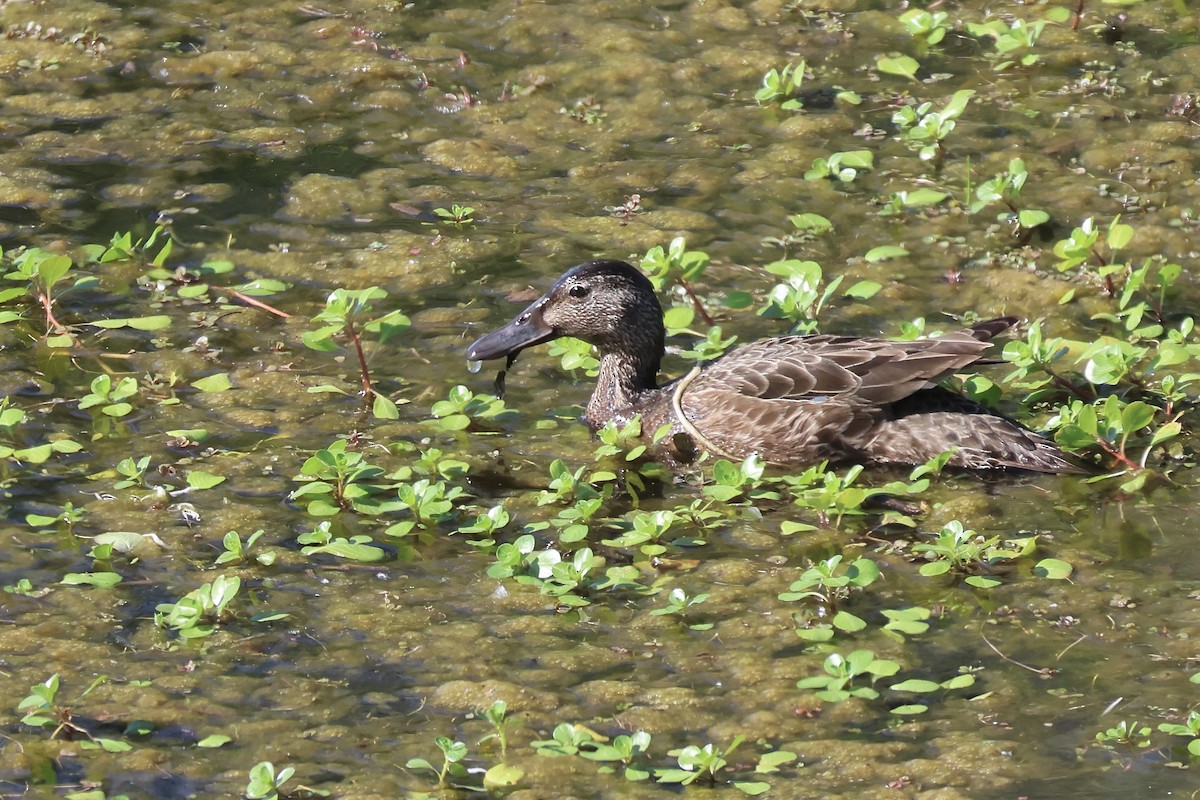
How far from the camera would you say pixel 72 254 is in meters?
8.57

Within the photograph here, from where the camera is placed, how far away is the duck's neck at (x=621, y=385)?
294 inches

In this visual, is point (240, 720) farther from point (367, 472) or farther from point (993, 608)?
point (993, 608)

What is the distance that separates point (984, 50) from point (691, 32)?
187cm

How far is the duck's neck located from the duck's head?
42mm

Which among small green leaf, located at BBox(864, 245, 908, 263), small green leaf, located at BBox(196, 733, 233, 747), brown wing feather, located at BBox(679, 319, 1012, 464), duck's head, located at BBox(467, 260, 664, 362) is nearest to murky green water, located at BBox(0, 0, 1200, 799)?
small green leaf, located at BBox(196, 733, 233, 747)

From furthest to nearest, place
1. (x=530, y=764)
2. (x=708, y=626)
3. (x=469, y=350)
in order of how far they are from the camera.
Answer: (x=469, y=350) → (x=708, y=626) → (x=530, y=764)

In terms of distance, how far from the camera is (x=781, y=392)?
711 centimetres

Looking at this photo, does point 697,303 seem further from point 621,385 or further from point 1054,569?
point 1054,569

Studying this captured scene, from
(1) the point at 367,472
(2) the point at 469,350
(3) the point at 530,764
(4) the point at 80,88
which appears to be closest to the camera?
(3) the point at 530,764

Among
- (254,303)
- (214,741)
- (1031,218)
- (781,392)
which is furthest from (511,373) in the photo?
(214,741)

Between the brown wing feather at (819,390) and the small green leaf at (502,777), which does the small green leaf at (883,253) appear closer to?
the brown wing feather at (819,390)

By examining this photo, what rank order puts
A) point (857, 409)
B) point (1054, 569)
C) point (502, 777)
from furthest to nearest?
point (857, 409) < point (1054, 569) < point (502, 777)

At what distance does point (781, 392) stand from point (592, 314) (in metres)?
1.00

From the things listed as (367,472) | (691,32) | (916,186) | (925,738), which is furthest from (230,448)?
(691,32)
